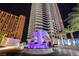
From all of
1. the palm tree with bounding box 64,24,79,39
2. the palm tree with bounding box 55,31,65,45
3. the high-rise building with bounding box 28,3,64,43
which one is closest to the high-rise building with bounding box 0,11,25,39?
the high-rise building with bounding box 28,3,64,43

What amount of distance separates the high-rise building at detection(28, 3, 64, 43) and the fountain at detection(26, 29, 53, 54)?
53 mm

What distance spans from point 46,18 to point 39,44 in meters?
0.34

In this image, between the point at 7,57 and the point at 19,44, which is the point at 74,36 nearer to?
the point at 19,44

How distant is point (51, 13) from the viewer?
7.23 feet

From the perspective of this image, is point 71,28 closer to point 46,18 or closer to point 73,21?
point 73,21

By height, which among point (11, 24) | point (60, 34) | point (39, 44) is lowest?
point (39, 44)

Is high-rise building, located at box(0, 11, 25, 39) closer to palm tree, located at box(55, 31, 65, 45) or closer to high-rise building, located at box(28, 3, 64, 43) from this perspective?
high-rise building, located at box(28, 3, 64, 43)

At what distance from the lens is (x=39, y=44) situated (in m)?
2.08

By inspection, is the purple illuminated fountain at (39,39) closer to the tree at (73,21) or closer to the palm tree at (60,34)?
the palm tree at (60,34)

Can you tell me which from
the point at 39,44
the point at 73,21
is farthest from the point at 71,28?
the point at 39,44

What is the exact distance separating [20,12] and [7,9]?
0.17 m

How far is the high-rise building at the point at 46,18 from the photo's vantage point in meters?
2.13

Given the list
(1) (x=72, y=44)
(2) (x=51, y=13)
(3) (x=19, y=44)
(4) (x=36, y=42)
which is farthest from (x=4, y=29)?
(1) (x=72, y=44)

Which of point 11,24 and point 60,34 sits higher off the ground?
point 11,24
